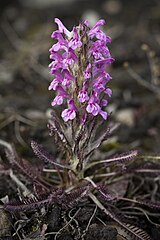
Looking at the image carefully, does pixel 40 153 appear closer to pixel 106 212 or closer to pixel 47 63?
pixel 106 212

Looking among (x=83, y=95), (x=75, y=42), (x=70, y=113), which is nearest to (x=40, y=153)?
(x=70, y=113)

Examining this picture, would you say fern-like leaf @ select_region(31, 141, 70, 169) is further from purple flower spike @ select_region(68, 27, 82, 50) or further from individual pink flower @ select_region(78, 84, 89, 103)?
purple flower spike @ select_region(68, 27, 82, 50)

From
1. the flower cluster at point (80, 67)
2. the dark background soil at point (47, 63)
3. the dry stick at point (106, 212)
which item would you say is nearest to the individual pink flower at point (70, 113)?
the flower cluster at point (80, 67)

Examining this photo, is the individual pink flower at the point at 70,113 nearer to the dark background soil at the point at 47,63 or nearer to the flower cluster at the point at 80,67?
the flower cluster at the point at 80,67

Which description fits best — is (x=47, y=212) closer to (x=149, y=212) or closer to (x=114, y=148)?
(x=149, y=212)

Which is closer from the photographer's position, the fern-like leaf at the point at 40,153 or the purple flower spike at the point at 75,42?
the purple flower spike at the point at 75,42

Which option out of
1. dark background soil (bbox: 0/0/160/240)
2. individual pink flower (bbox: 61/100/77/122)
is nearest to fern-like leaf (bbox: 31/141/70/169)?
individual pink flower (bbox: 61/100/77/122)
